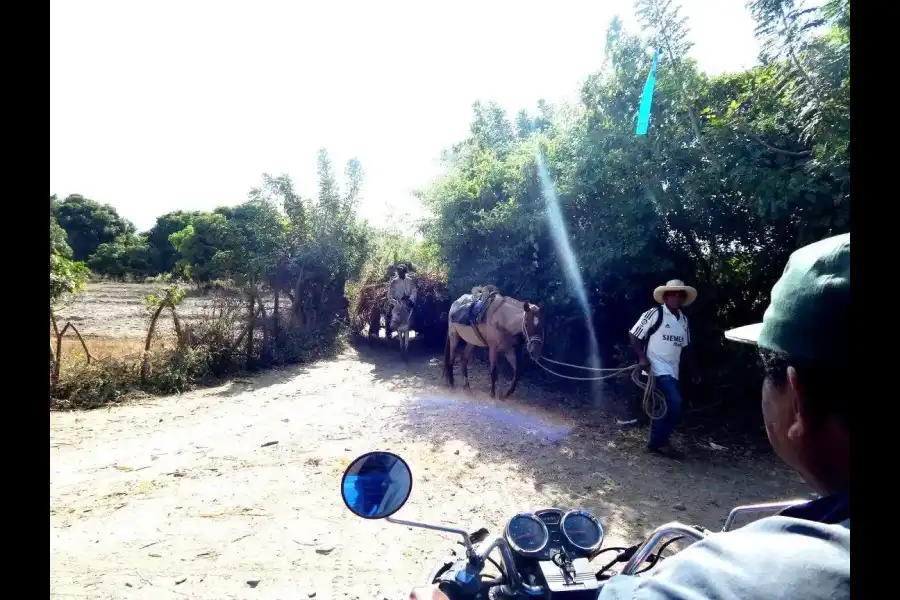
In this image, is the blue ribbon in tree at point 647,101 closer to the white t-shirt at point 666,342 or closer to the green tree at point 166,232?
the white t-shirt at point 666,342

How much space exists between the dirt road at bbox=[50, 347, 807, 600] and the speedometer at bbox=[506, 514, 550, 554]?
173 centimetres

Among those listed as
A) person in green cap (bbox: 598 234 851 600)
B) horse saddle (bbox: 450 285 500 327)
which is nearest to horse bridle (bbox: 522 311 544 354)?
horse saddle (bbox: 450 285 500 327)

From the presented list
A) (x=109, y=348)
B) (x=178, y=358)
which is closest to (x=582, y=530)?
(x=178, y=358)

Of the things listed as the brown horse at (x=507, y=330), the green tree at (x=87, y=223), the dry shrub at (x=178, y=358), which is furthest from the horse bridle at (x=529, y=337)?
the green tree at (x=87, y=223)

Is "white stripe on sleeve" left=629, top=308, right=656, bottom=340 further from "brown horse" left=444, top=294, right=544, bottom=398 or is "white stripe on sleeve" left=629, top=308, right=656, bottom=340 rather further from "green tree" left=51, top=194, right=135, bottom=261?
"green tree" left=51, top=194, right=135, bottom=261

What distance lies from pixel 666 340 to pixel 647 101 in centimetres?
282

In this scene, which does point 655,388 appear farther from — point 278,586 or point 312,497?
point 278,586

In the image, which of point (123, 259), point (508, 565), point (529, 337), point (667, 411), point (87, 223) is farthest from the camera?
point (123, 259)

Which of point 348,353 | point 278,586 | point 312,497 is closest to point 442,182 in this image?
point 348,353

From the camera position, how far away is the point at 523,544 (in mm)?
1732

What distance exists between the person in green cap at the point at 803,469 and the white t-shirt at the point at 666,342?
15.3ft

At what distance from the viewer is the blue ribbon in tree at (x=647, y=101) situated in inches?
220

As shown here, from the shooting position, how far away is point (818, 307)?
2.73ft

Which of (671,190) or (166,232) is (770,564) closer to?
(671,190)
